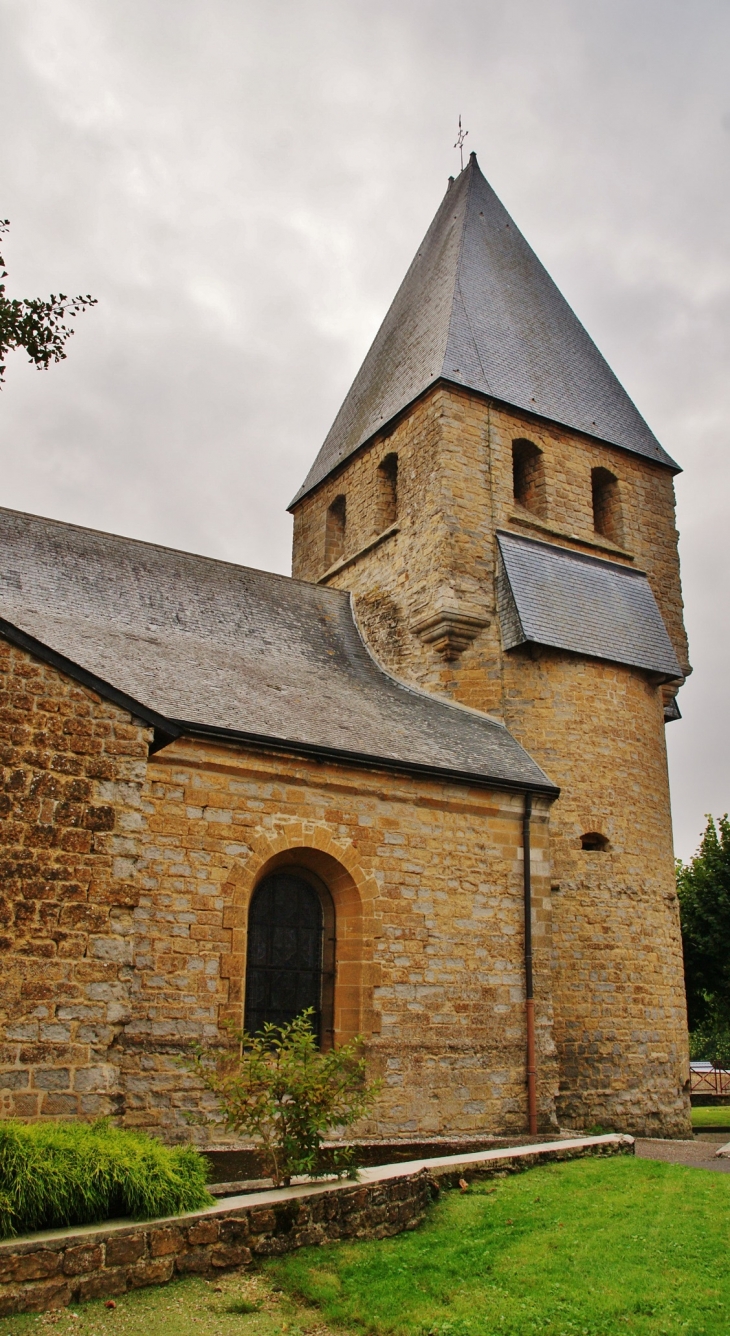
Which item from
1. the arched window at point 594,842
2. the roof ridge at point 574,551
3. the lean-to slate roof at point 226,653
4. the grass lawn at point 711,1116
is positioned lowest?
the grass lawn at point 711,1116

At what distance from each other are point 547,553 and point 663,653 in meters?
2.31

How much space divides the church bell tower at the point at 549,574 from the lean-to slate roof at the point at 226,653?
3.86 feet

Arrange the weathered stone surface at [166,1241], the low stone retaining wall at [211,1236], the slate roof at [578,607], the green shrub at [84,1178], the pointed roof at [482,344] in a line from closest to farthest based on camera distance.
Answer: the low stone retaining wall at [211,1236] < the green shrub at [84,1178] < the weathered stone surface at [166,1241] < the slate roof at [578,607] < the pointed roof at [482,344]

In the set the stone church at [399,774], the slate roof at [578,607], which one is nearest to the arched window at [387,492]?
the stone church at [399,774]

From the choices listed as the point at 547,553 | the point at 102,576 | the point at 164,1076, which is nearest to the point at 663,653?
the point at 547,553

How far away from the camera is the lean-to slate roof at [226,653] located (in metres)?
10.4

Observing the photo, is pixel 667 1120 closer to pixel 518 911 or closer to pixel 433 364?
pixel 518 911

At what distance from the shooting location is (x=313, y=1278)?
5434 millimetres

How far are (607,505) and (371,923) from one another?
966 centimetres

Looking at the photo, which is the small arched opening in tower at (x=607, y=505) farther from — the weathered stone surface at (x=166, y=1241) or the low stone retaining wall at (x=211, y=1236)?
the weathered stone surface at (x=166, y=1241)

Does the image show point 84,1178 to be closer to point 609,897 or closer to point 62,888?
point 62,888

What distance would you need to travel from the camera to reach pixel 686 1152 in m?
10.7

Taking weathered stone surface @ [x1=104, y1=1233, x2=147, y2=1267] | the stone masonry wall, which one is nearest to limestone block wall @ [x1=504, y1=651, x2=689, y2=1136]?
the stone masonry wall

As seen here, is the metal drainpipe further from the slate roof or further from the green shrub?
the green shrub
